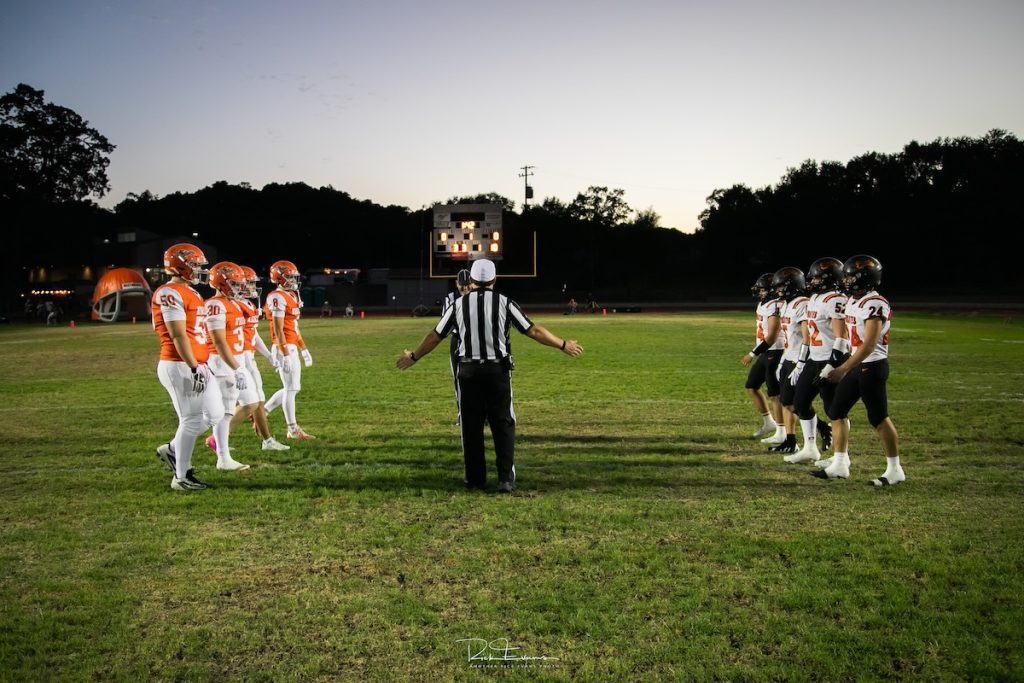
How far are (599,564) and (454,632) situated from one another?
1326 mm

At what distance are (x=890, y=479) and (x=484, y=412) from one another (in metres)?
4.02

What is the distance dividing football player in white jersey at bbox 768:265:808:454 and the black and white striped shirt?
12.0 feet

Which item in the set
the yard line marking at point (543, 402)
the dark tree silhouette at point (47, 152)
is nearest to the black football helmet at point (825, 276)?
the yard line marking at point (543, 402)

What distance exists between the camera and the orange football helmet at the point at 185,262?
6977 millimetres

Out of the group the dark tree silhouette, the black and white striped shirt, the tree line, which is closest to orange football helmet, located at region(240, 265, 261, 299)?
the black and white striped shirt

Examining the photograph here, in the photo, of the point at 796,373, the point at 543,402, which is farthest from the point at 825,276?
the point at 543,402

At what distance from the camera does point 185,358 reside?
666cm

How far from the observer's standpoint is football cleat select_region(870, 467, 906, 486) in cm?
688

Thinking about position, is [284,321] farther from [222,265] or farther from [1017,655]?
[1017,655]

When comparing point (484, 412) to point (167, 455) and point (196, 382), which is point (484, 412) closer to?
point (196, 382)

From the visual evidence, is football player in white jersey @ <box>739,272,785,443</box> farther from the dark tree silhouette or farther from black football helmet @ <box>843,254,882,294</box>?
the dark tree silhouette

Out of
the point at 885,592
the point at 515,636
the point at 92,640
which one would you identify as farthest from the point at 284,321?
the point at 885,592

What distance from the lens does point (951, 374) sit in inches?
606

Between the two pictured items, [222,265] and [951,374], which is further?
[951,374]
